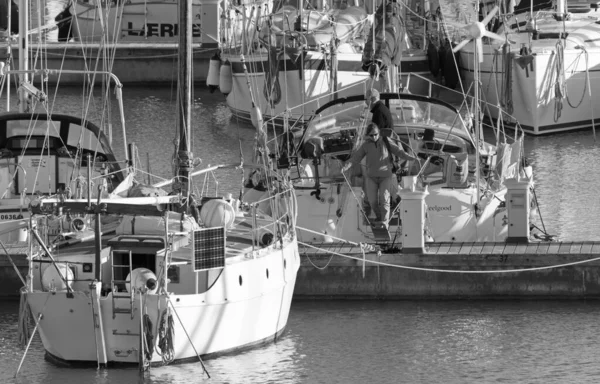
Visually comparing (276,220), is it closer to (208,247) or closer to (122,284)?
(208,247)

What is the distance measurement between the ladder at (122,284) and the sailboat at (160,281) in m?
0.01

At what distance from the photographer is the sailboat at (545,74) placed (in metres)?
41.8

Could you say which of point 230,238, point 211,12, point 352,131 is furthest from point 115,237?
point 211,12

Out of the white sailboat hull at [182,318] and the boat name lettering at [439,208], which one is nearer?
the white sailboat hull at [182,318]

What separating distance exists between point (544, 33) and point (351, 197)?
57.7 ft

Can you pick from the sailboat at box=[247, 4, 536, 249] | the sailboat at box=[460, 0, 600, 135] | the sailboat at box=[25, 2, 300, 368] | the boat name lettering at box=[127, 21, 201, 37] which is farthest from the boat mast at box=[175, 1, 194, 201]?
the boat name lettering at box=[127, 21, 201, 37]

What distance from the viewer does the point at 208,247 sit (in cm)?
2120

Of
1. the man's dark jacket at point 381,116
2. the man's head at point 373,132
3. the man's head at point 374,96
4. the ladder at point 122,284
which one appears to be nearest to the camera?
the ladder at point 122,284

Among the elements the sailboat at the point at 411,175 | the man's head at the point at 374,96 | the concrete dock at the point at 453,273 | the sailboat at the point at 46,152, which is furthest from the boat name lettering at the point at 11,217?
the man's head at the point at 374,96

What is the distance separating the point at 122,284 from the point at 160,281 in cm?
94

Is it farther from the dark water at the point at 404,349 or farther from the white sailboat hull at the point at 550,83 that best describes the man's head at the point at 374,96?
the white sailboat hull at the point at 550,83

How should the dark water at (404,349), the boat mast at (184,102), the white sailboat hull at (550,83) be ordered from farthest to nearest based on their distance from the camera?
the white sailboat hull at (550,83) → the boat mast at (184,102) → the dark water at (404,349)

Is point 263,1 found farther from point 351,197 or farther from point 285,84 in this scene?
point 351,197

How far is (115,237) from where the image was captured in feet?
73.3
